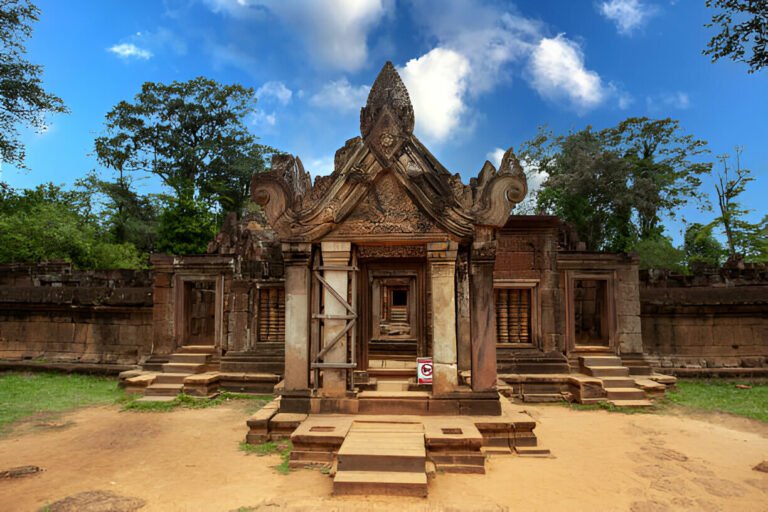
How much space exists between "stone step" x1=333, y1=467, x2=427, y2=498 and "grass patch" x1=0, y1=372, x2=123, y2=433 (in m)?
6.27

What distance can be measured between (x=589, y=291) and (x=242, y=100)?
28752mm

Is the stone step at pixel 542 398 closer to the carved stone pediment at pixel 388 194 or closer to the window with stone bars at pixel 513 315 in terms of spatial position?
the window with stone bars at pixel 513 315

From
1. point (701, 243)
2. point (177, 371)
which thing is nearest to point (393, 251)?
point (177, 371)

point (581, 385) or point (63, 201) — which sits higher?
point (63, 201)

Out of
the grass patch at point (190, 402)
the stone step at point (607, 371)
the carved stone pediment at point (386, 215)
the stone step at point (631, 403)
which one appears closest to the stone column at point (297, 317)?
the carved stone pediment at point (386, 215)

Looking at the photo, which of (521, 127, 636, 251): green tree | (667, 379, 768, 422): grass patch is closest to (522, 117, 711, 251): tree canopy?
(521, 127, 636, 251): green tree

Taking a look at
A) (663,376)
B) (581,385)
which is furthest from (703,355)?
(581,385)

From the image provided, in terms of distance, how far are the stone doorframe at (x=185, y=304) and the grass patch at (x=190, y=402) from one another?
4.63 ft

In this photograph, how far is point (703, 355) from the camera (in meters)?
11.3

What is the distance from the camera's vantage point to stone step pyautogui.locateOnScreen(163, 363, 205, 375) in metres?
9.95

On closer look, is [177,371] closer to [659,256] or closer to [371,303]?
[371,303]

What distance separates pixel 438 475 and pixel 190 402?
20.4 ft

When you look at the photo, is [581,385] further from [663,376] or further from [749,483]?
[749,483]

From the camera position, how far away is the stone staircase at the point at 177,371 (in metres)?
9.41
